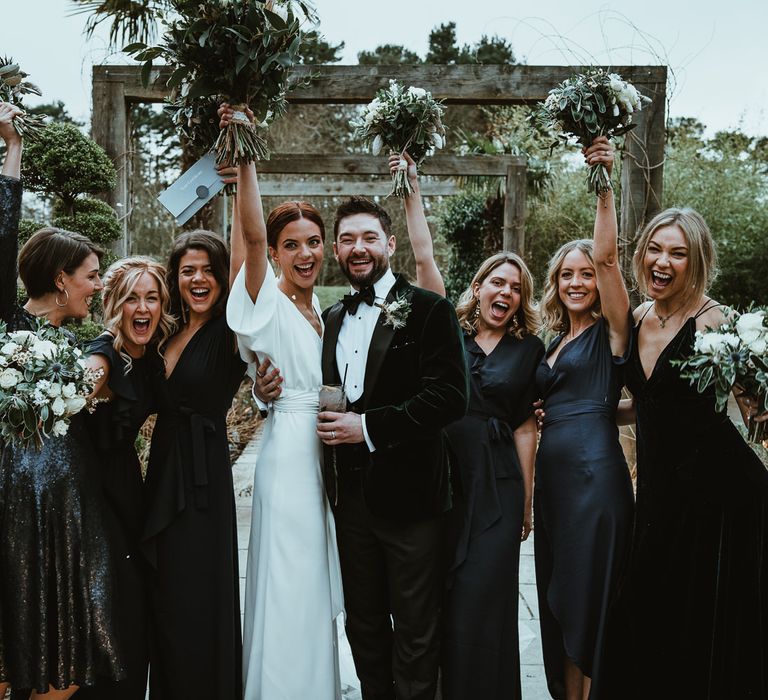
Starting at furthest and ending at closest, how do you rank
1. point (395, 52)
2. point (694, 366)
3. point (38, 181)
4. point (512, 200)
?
point (395, 52) < point (512, 200) < point (38, 181) < point (694, 366)

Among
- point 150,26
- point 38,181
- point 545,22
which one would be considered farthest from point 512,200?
point 38,181

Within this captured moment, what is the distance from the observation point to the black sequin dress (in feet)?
8.53

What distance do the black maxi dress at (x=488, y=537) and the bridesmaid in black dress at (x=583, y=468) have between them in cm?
16

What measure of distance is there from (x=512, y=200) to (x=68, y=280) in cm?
742

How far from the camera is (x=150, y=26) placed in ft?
22.2

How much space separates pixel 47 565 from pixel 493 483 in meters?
1.79

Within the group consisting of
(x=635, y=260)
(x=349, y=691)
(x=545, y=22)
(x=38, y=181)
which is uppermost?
(x=545, y=22)

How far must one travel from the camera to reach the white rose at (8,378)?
2316 mm

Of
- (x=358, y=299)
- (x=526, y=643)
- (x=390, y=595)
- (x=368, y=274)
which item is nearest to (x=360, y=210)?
(x=368, y=274)

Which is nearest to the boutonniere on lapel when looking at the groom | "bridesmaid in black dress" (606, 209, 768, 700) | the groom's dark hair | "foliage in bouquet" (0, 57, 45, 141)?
the groom

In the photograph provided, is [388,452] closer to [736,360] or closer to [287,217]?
[287,217]

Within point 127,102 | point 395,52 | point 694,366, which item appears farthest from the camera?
point 395,52

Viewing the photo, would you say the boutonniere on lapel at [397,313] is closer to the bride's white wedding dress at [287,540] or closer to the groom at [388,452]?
the groom at [388,452]

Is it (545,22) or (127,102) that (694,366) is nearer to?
(545,22)
